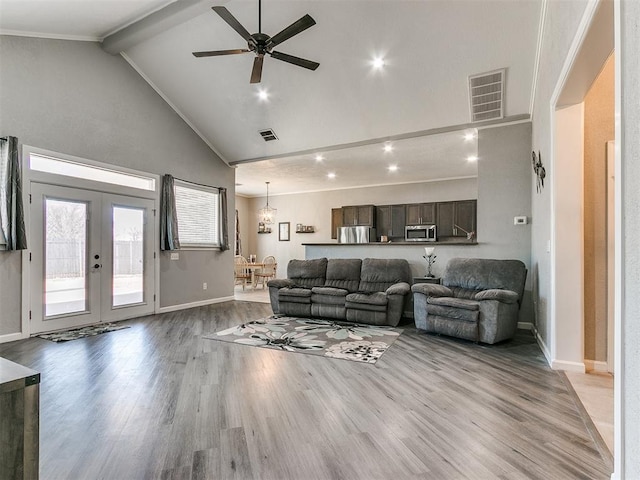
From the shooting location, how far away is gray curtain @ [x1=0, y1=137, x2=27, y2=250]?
151 inches

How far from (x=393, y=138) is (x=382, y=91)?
98 centimetres

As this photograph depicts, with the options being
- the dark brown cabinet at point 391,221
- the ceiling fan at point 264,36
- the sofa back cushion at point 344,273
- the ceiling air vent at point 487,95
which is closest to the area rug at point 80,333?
the sofa back cushion at point 344,273

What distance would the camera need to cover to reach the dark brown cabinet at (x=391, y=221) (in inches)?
357

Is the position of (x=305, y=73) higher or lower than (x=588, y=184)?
higher

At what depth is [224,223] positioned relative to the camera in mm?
7012

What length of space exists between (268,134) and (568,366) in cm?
548

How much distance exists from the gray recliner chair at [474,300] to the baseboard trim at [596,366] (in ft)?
2.69

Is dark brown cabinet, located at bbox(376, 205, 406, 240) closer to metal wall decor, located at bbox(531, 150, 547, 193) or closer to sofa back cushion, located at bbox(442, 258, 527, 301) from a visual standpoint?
sofa back cushion, located at bbox(442, 258, 527, 301)

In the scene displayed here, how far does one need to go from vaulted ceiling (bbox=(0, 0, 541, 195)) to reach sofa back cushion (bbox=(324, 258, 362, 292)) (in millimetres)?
2157

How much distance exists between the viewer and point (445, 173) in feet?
26.8

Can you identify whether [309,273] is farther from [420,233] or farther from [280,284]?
[420,233]

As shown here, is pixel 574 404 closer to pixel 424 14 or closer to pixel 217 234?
pixel 424 14

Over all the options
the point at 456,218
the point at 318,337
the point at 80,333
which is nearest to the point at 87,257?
the point at 80,333

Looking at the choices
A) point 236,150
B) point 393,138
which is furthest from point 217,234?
point 393,138
